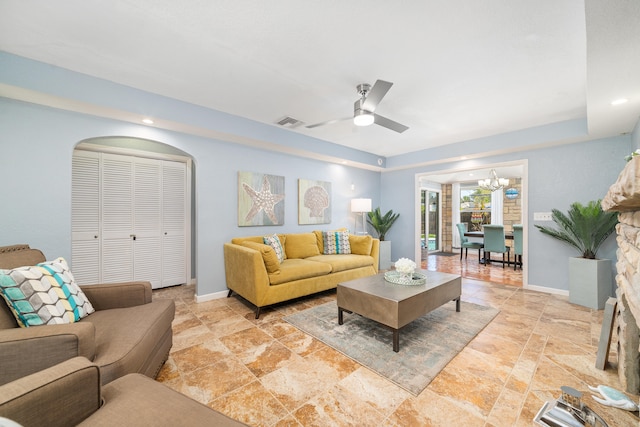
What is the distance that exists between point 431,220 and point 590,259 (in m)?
4.98

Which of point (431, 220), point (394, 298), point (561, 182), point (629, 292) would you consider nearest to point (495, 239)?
point (561, 182)

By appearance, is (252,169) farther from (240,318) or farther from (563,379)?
(563,379)

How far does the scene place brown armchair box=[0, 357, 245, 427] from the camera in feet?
2.53

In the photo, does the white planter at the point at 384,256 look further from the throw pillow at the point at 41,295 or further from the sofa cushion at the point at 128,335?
the throw pillow at the point at 41,295

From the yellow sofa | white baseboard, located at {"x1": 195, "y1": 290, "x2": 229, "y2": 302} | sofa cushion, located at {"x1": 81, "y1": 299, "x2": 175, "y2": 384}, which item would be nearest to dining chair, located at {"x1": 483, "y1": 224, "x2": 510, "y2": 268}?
the yellow sofa

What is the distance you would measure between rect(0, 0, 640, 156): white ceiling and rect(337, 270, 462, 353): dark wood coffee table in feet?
6.65

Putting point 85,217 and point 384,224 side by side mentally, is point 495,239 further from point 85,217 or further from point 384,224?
point 85,217

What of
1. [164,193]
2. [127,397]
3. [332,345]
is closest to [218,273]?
[164,193]

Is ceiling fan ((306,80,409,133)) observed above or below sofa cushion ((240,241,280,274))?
above

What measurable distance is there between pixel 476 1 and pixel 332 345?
2.71 metres

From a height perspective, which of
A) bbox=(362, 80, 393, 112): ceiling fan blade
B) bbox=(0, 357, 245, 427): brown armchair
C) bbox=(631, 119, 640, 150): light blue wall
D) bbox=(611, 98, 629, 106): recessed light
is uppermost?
bbox=(611, 98, 629, 106): recessed light

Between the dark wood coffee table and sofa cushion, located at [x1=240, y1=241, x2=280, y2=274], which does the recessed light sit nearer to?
the dark wood coffee table

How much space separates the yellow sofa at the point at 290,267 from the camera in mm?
2941

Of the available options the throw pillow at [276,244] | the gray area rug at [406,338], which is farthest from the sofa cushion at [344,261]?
the gray area rug at [406,338]
